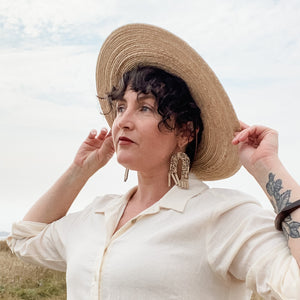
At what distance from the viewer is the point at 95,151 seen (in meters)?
3.46

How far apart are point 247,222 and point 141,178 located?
2.60 feet

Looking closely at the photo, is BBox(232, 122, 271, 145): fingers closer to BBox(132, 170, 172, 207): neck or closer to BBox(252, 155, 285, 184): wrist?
BBox(252, 155, 285, 184): wrist

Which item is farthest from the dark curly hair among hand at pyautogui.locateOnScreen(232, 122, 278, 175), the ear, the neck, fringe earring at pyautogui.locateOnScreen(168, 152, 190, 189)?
hand at pyautogui.locateOnScreen(232, 122, 278, 175)

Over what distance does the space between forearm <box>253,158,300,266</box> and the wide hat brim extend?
0.44 meters

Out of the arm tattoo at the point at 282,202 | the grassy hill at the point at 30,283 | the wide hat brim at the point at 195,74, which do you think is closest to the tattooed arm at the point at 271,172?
the arm tattoo at the point at 282,202

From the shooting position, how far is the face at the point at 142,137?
9.00 ft

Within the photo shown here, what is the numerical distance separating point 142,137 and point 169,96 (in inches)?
11.7

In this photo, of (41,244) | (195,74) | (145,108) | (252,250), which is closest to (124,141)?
(145,108)

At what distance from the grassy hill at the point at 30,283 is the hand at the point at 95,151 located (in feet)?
13.4

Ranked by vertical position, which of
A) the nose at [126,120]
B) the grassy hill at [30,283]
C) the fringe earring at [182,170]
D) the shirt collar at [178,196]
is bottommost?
the grassy hill at [30,283]

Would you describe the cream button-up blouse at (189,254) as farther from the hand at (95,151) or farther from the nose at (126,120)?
the hand at (95,151)

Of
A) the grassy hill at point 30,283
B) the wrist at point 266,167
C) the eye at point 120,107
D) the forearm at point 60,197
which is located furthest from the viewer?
the grassy hill at point 30,283

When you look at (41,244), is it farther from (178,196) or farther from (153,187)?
(178,196)

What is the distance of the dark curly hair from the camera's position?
280 centimetres
